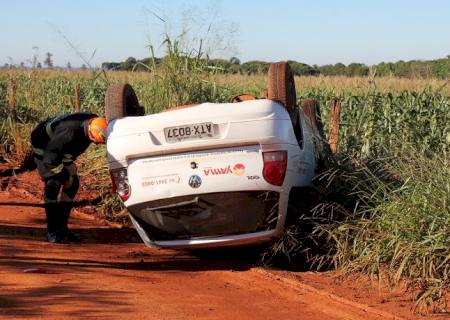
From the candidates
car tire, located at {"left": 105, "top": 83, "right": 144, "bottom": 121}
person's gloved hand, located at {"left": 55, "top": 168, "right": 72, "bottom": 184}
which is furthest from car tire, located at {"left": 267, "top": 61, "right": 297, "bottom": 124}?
person's gloved hand, located at {"left": 55, "top": 168, "right": 72, "bottom": 184}

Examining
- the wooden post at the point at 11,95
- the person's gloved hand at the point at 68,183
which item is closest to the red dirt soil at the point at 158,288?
the person's gloved hand at the point at 68,183

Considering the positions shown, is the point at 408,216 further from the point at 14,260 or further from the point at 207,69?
the point at 207,69

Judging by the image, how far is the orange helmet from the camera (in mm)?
6270

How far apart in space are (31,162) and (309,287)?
7663 mm

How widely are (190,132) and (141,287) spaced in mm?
1333

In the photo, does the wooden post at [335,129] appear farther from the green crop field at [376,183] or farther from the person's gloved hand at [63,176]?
the person's gloved hand at [63,176]

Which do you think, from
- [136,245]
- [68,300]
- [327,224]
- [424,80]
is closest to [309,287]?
[327,224]

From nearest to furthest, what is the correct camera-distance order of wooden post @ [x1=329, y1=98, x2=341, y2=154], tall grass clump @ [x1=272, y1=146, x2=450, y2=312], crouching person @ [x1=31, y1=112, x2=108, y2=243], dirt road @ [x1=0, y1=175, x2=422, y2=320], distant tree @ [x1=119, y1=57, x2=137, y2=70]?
dirt road @ [x1=0, y1=175, x2=422, y2=320] → tall grass clump @ [x1=272, y1=146, x2=450, y2=312] → crouching person @ [x1=31, y1=112, x2=108, y2=243] → wooden post @ [x1=329, y1=98, x2=341, y2=154] → distant tree @ [x1=119, y1=57, x2=137, y2=70]

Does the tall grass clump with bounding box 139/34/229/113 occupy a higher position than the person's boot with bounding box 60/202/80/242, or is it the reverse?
the tall grass clump with bounding box 139/34/229/113

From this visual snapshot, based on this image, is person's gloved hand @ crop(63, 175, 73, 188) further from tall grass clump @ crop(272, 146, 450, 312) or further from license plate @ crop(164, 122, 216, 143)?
tall grass clump @ crop(272, 146, 450, 312)

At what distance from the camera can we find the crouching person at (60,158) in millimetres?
6664

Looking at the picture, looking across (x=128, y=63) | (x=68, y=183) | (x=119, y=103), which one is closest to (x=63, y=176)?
(x=68, y=183)

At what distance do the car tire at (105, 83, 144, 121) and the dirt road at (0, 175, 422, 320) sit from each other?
4.65 ft

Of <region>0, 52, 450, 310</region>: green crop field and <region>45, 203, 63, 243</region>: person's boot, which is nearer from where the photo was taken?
<region>0, 52, 450, 310</region>: green crop field
